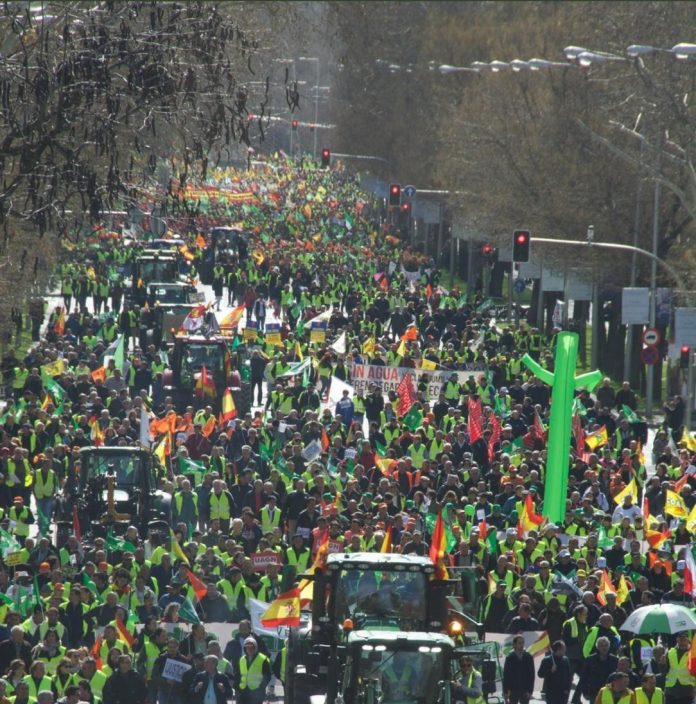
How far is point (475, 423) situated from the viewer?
102ft

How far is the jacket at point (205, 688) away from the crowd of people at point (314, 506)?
0.02 meters

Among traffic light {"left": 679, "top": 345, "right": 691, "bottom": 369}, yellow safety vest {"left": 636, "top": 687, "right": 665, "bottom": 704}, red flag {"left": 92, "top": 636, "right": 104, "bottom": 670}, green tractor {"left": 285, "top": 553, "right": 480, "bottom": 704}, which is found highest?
green tractor {"left": 285, "top": 553, "right": 480, "bottom": 704}

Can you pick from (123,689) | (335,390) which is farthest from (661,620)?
(335,390)

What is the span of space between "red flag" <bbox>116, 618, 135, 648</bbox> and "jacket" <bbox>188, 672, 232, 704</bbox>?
3.96 ft

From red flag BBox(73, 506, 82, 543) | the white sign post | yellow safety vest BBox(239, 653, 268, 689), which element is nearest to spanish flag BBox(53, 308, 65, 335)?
the white sign post

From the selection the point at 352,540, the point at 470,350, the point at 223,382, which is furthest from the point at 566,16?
the point at 352,540

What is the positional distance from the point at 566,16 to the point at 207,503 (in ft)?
150

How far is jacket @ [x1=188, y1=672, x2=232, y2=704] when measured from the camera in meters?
17.9

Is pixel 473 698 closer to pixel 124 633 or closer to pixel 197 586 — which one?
pixel 124 633

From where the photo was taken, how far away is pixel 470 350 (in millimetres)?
43344

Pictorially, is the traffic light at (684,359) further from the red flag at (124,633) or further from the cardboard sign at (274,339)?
the red flag at (124,633)

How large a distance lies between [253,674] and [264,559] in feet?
9.99

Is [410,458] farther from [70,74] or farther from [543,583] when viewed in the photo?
[70,74]

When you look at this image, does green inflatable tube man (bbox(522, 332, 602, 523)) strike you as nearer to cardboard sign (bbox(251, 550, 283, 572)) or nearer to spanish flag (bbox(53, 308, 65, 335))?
cardboard sign (bbox(251, 550, 283, 572))
